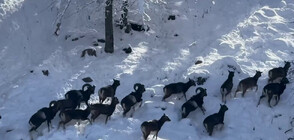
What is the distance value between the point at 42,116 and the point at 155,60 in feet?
23.4

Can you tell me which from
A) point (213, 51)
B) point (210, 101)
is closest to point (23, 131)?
point (210, 101)

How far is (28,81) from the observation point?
18484 millimetres

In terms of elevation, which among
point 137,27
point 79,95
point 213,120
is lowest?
point 213,120

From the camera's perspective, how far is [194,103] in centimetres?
1623

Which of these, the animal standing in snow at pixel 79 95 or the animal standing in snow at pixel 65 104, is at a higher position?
the animal standing in snow at pixel 79 95

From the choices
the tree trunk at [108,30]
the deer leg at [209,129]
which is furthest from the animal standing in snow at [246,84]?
the tree trunk at [108,30]

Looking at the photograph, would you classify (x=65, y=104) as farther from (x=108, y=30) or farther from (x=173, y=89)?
(x=108, y=30)

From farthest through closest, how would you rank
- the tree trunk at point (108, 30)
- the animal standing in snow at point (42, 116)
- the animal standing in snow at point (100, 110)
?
the tree trunk at point (108, 30)
the animal standing in snow at point (100, 110)
the animal standing in snow at point (42, 116)

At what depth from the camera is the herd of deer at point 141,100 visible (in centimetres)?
1520

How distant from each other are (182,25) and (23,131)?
11.5 m

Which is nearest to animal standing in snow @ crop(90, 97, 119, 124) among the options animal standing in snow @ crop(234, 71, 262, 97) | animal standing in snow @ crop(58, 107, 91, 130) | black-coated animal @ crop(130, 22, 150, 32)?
animal standing in snow @ crop(58, 107, 91, 130)

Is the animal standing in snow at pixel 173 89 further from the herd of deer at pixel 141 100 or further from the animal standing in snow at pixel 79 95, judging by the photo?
the animal standing in snow at pixel 79 95

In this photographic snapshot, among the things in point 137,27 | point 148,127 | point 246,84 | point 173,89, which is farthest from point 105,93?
point 137,27

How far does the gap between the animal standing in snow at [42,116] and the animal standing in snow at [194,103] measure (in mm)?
4724
